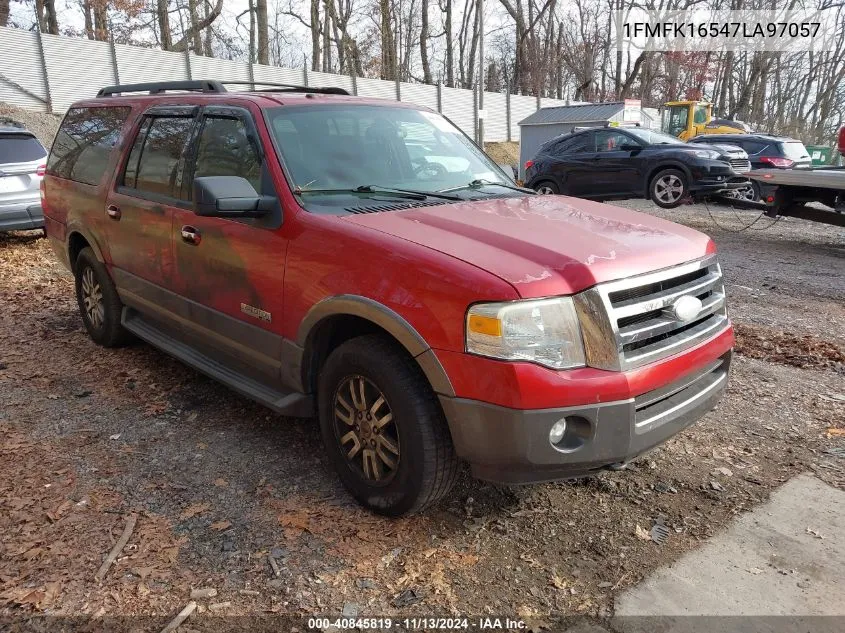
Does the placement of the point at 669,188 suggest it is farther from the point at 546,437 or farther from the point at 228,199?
the point at 546,437

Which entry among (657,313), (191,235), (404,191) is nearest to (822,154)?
(404,191)

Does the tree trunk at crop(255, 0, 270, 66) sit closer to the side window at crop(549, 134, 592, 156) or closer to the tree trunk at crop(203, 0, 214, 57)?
the tree trunk at crop(203, 0, 214, 57)

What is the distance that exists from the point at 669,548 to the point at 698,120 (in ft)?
95.7

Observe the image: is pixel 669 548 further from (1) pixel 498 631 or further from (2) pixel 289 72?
(2) pixel 289 72

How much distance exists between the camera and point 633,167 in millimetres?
13109

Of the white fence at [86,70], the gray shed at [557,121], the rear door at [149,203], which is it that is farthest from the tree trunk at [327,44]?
the rear door at [149,203]

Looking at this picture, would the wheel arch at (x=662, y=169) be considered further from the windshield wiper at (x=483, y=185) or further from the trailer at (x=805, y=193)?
the windshield wiper at (x=483, y=185)

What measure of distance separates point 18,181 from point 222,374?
6.67 metres

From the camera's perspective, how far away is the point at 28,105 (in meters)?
20.5

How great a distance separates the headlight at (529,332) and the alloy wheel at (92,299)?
3.75 metres

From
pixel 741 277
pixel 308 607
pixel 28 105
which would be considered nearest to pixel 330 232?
pixel 308 607

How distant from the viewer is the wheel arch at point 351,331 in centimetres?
260

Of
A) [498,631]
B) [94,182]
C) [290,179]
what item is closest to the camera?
[498,631]

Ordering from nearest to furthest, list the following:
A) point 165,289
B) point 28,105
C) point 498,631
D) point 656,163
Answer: point 498,631, point 165,289, point 656,163, point 28,105
